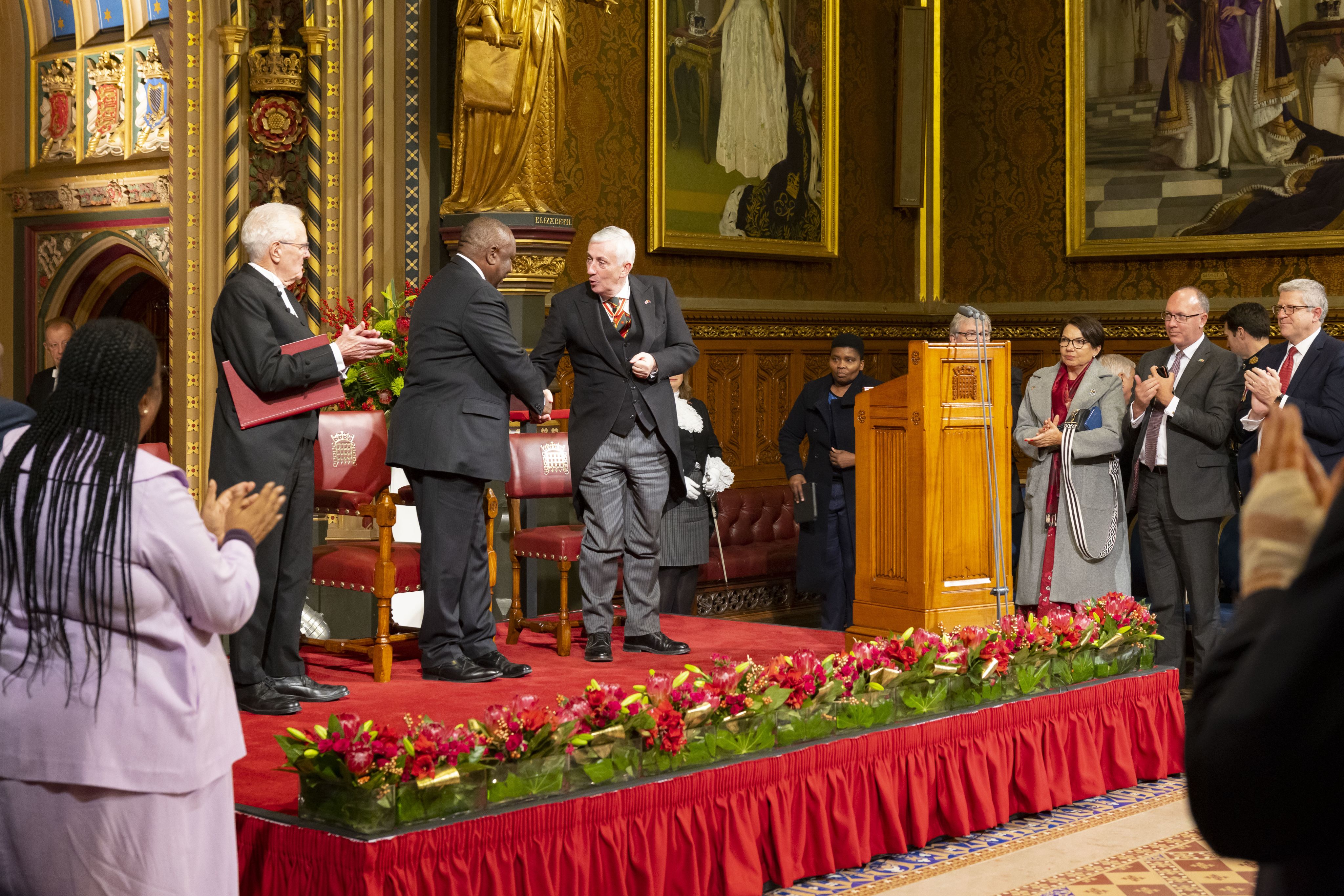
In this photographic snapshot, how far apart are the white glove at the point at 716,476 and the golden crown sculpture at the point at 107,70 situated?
634 cm

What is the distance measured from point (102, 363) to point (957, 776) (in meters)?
3.03

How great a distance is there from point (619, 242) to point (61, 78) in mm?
7512

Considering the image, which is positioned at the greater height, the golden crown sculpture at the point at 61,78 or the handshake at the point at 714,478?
the golden crown sculpture at the point at 61,78

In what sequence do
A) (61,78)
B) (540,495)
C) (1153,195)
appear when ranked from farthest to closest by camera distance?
(61,78)
(1153,195)
(540,495)

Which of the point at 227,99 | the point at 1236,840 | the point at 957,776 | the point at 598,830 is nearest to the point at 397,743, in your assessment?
the point at 598,830

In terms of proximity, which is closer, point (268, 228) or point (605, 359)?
point (268, 228)

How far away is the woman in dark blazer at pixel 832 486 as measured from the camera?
7352 mm

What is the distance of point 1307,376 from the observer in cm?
605

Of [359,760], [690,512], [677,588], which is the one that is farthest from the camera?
[677,588]

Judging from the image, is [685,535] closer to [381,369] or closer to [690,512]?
[690,512]

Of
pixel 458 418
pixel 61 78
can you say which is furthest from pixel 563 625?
pixel 61 78

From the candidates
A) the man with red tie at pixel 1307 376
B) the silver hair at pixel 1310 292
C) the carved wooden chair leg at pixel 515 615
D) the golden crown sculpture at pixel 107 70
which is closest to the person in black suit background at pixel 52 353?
the golden crown sculpture at pixel 107 70

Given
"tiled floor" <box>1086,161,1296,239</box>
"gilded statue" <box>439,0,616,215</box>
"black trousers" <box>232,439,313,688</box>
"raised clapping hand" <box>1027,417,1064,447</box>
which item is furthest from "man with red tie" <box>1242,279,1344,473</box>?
"black trousers" <box>232,439,313,688</box>

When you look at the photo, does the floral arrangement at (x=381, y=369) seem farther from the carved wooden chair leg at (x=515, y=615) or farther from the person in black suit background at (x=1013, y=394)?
the person in black suit background at (x=1013, y=394)
